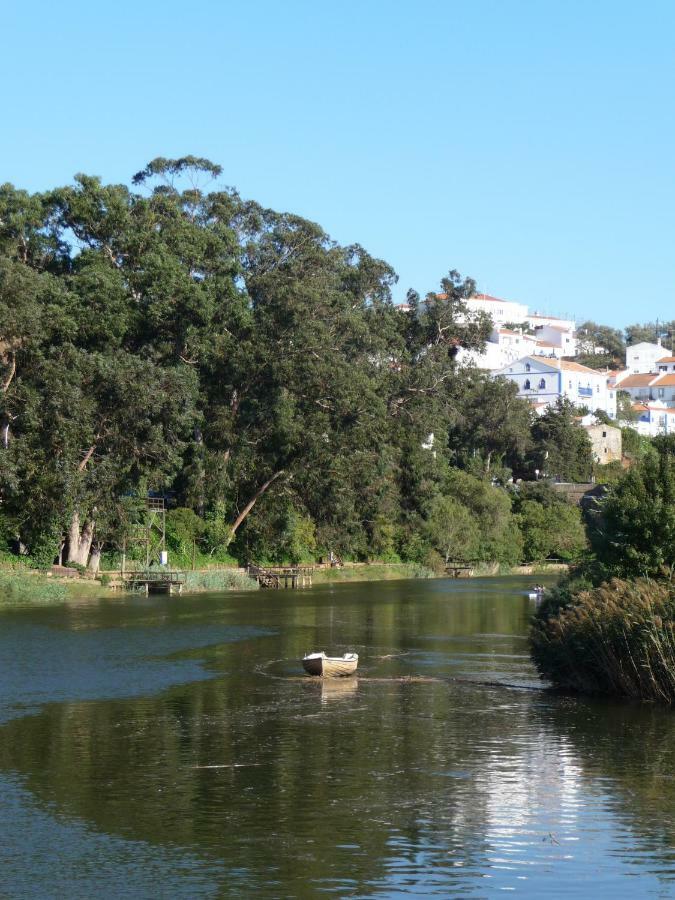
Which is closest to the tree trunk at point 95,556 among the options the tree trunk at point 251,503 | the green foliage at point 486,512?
the tree trunk at point 251,503

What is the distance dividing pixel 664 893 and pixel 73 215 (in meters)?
68.7

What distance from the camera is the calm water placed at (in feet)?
51.1

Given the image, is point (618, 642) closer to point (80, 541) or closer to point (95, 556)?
point (80, 541)

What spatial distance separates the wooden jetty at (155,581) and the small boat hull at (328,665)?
37.8 meters

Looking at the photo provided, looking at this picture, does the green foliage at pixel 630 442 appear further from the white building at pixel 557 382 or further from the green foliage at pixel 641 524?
the green foliage at pixel 641 524

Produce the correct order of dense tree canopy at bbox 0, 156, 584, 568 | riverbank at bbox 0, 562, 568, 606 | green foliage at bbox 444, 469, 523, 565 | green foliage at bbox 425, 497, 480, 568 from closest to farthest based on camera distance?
riverbank at bbox 0, 562, 568, 606 < dense tree canopy at bbox 0, 156, 584, 568 < green foliage at bbox 425, 497, 480, 568 < green foliage at bbox 444, 469, 523, 565

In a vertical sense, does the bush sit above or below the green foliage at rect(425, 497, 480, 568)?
below

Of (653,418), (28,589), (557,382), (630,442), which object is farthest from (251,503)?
(653,418)

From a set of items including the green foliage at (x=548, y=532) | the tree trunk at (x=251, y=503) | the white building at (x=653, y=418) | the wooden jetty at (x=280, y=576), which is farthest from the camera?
the white building at (x=653, y=418)

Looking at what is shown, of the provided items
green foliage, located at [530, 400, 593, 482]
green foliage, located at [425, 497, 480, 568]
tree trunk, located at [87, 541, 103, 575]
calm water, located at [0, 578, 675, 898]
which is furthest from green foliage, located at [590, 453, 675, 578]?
green foliage, located at [530, 400, 593, 482]

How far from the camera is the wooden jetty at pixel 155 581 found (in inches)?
2793

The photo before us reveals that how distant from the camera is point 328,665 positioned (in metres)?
33.2

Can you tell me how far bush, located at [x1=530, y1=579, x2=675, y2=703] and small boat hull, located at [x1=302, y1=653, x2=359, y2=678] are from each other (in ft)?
18.5

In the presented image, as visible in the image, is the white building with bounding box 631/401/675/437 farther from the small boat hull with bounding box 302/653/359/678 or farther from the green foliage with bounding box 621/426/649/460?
the small boat hull with bounding box 302/653/359/678
